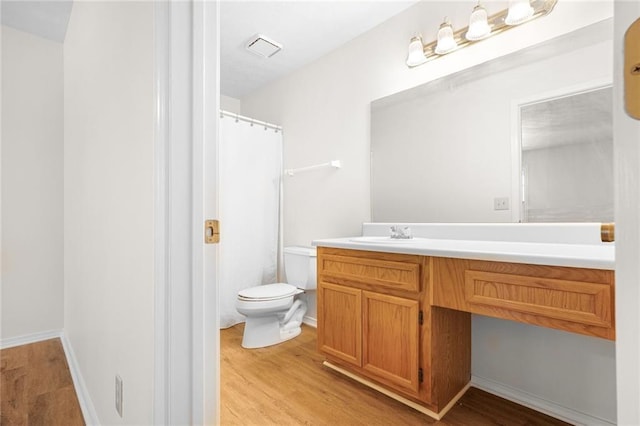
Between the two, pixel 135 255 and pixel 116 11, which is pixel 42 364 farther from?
pixel 116 11

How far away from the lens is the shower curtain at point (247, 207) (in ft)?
8.65

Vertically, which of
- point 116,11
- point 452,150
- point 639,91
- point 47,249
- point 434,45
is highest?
point 434,45

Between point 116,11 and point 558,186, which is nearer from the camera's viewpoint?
point 116,11

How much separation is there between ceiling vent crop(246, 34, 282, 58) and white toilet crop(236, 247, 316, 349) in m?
1.58

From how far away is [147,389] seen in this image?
86 cm

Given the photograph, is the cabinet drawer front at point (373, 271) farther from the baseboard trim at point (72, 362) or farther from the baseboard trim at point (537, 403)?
the baseboard trim at point (72, 362)

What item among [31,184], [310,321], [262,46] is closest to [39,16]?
[31,184]

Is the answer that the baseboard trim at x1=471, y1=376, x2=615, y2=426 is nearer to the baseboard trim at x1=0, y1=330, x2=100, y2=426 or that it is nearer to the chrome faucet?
the chrome faucet

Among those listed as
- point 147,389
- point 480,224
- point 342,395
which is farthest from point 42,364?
point 480,224

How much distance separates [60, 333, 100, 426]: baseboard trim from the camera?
1.38 m

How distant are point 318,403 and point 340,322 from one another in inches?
16.3

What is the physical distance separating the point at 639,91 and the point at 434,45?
6.19 ft

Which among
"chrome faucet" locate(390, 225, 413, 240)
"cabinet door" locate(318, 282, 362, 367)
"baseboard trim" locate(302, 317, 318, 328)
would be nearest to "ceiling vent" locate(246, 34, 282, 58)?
"chrome faucet" locate(390, 225, 413, 240)

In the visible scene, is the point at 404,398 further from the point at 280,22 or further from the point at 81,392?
the point at 280,22
